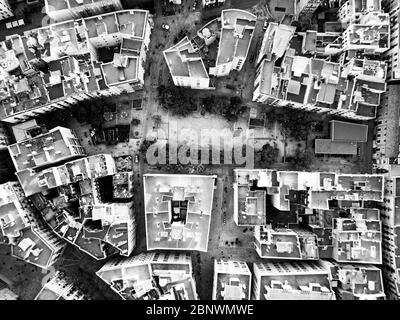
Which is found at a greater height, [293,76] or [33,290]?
[293,76]

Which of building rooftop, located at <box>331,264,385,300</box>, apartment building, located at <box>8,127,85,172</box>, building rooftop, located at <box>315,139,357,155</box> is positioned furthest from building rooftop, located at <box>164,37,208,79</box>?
building rooftop, located at <box>331,264,385,300</box>

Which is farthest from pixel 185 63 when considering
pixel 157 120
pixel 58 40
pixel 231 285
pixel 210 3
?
pixel 231 285

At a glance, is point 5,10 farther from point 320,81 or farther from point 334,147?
point 334,147

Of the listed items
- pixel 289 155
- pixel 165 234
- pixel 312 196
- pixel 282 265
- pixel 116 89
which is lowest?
pixel 282 265

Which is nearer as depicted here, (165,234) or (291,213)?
(165,234)
